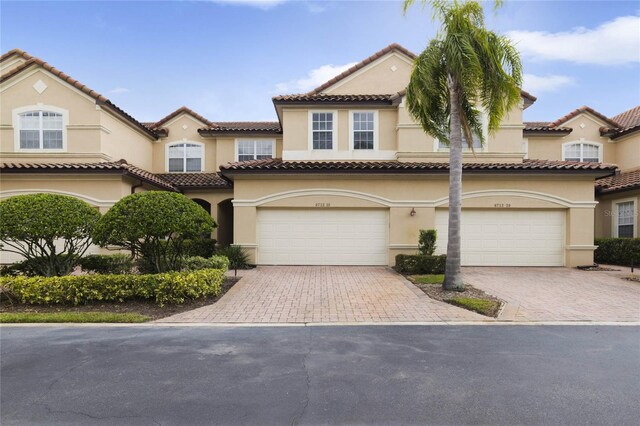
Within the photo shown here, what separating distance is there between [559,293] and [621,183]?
11.8m

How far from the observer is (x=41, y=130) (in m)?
16.7

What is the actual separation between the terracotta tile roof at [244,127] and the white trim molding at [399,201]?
7.14 metres

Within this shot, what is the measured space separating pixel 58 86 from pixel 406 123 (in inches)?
613

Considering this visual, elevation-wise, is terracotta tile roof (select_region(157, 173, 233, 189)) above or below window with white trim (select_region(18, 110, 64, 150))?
below

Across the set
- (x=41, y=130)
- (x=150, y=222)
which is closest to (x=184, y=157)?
(x=41, y=130)

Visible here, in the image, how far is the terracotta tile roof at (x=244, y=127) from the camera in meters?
21.2

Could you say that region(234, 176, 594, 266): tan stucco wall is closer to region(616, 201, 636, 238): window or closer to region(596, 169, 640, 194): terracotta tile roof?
region(596, 169, 640, 194): terracotta tile roof

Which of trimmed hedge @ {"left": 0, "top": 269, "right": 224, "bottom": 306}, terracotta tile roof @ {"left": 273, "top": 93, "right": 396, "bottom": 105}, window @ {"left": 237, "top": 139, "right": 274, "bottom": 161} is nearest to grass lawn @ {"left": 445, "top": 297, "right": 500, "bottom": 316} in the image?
trimmed hedge @ {"left": 0, "top": 269, "right": 224, "bottom": 306}

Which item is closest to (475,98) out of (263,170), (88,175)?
(263,170)

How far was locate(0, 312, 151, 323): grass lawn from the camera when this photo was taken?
25.3 feet

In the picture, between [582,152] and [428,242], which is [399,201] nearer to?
[428,242]

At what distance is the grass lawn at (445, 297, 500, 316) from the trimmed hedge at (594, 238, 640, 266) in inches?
415

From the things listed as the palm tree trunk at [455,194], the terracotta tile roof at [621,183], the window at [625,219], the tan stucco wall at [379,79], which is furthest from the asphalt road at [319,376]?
the tan stucco wall at [379,79]

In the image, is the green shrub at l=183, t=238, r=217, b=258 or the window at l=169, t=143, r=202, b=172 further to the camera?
the window at l=169, t=143, r=202, b=172
